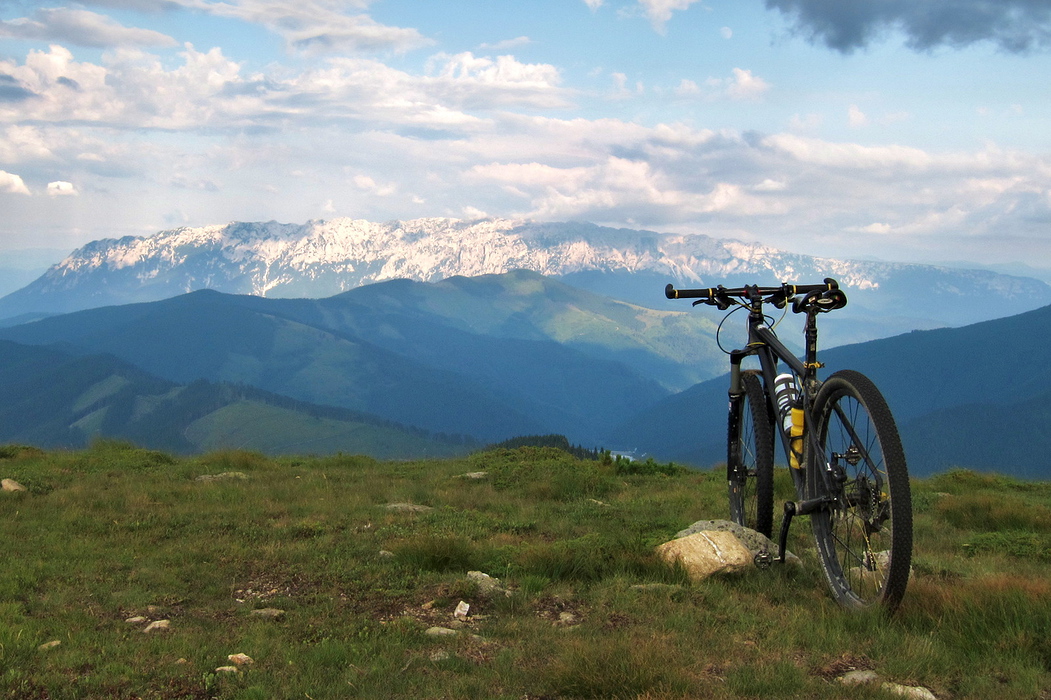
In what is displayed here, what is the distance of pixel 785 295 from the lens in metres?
8.23

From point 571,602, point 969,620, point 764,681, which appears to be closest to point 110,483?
point 571,602

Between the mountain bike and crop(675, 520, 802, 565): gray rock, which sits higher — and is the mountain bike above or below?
above

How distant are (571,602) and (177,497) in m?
8.30

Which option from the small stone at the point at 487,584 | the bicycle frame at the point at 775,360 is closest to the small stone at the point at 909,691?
the bicycle frame at the point at 775,360

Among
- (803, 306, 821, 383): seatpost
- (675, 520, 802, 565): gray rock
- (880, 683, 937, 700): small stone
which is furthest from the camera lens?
(675, 520, 802, 565): gray rock

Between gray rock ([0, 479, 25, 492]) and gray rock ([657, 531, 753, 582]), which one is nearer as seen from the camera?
gray rock ([657, 531, 753, 582])

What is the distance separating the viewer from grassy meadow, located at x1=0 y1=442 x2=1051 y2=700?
5.11m

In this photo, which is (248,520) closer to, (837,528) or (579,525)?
(579,525)

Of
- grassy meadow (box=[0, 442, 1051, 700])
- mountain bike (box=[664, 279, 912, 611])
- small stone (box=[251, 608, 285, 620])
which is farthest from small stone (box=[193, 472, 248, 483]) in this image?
mountain bike (box=[664, 279, 912, 611])

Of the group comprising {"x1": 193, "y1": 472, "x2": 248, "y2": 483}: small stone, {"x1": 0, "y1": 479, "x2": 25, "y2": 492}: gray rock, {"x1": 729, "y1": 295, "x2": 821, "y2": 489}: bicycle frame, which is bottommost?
{"x1": 193, "y1": 472, "x2": 248, "y2": 483}: small stone

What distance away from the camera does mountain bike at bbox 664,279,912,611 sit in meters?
5.81

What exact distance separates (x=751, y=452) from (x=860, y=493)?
3114mm

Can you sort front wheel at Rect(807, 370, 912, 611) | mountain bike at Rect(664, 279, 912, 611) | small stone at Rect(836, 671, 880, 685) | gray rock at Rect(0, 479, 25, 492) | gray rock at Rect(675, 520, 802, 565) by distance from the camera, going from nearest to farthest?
small stone at Rect(836, 671, 880, 685)
front wheel at Rect(807, 370, 912, 611)
mountain bike at Rect(664, 279, 912, 611)
gray rock at Rect(675, 520, 802, 565)
gray rock at Rect(0, 479, 25, 492)

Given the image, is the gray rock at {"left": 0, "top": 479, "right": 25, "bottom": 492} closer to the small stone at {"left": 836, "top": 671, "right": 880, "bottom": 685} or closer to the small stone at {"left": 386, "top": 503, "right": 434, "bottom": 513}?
the small stone at {"left": 386, "top": 503, "right": 434, "bottom": 513}
